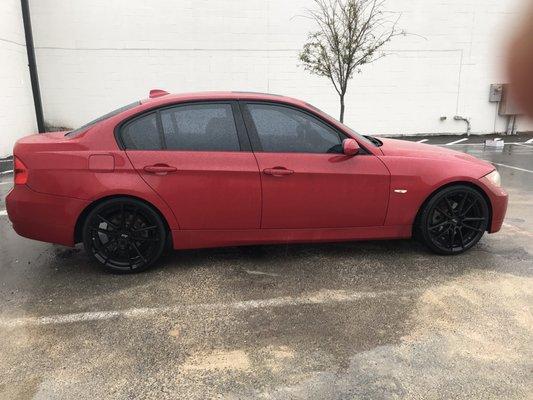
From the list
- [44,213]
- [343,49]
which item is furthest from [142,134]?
[343,49]

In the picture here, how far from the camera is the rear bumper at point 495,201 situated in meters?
4.31

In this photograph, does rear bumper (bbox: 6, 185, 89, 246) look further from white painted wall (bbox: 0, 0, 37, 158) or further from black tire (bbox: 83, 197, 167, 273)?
white painted wall (bbox: 0, 0, 37, 158)

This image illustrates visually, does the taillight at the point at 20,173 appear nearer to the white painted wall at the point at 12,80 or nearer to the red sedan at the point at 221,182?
the red sedan at the point at 221,182

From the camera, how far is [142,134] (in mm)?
3982

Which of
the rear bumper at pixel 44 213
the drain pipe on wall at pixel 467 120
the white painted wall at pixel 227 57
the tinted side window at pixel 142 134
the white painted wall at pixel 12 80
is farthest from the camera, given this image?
the drain pipe on wall at pixel 467 120

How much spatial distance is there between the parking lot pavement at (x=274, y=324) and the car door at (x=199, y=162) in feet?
1.82

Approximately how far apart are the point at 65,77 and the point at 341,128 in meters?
10.9

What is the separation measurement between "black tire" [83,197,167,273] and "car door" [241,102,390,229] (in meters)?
0.96

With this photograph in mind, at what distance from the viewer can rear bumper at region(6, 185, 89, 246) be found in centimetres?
384

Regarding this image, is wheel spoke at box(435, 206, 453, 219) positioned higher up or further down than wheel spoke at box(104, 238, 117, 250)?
higher up

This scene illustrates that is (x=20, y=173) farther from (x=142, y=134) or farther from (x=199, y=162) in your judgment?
(x=199, y=162)

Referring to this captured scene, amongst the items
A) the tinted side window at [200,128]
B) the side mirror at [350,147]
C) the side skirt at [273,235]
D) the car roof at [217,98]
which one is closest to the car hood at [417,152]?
the side mirror at [350,147]

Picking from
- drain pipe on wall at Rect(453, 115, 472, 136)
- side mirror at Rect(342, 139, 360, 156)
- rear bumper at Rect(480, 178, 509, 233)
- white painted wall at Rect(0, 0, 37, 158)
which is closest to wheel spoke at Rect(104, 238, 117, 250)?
side mirror at Rect(342, 139, 360, 156)

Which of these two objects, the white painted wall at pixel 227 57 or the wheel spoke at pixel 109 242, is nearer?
the wheel spoke at pixel 109 242
